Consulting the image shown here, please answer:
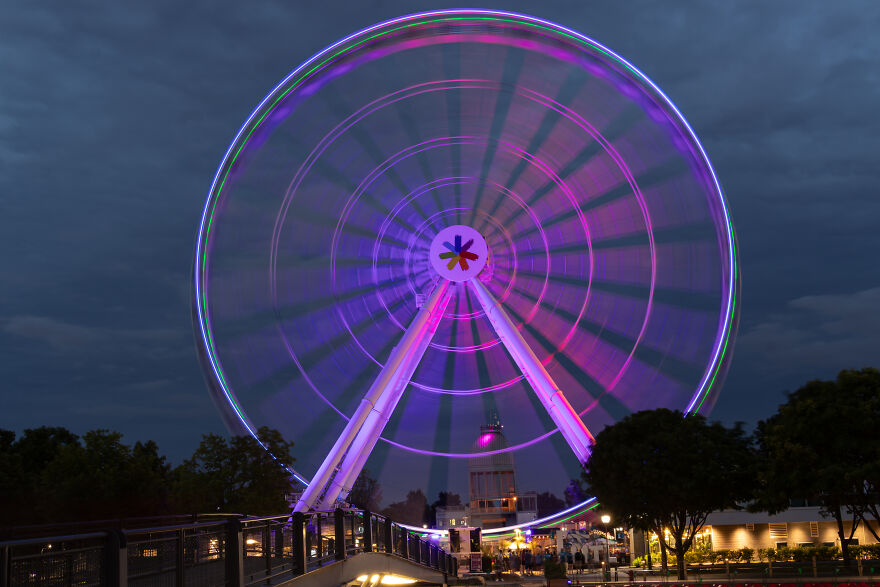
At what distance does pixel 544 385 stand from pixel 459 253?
5.20m

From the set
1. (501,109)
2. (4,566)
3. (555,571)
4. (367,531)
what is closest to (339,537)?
(367,531)

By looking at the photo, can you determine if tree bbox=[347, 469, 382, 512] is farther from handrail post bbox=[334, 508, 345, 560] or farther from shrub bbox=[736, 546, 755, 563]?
handrail post bbox=[334, 508, 345, 560]

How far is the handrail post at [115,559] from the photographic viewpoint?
6199 mm

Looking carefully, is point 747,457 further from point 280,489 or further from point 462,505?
point 462,505

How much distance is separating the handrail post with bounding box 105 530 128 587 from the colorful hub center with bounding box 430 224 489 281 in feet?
69.4

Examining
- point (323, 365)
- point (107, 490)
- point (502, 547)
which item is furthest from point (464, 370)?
point (502, 547)

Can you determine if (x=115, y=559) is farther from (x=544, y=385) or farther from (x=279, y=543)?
(x=544, y=385)

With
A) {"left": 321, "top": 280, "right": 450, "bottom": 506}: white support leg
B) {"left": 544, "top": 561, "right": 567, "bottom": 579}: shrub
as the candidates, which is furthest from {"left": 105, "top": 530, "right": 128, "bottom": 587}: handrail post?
{"left": 544, "top": 561, "right": 567, "bottom": 579}: shrub

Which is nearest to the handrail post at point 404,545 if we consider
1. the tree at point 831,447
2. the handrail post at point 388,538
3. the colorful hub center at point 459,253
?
the handrail post at point 388,538

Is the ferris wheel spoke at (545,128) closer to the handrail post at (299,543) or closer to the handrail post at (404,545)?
the handrail post at (404,545)

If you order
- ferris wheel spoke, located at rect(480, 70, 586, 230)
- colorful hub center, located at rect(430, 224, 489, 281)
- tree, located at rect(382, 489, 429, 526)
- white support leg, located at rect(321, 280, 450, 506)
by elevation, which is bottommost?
tree, located at rect(382, 489, 429, 526)

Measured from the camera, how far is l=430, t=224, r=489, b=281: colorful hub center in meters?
27.2

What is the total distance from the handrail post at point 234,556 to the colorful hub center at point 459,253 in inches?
738

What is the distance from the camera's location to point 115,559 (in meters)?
6.22
